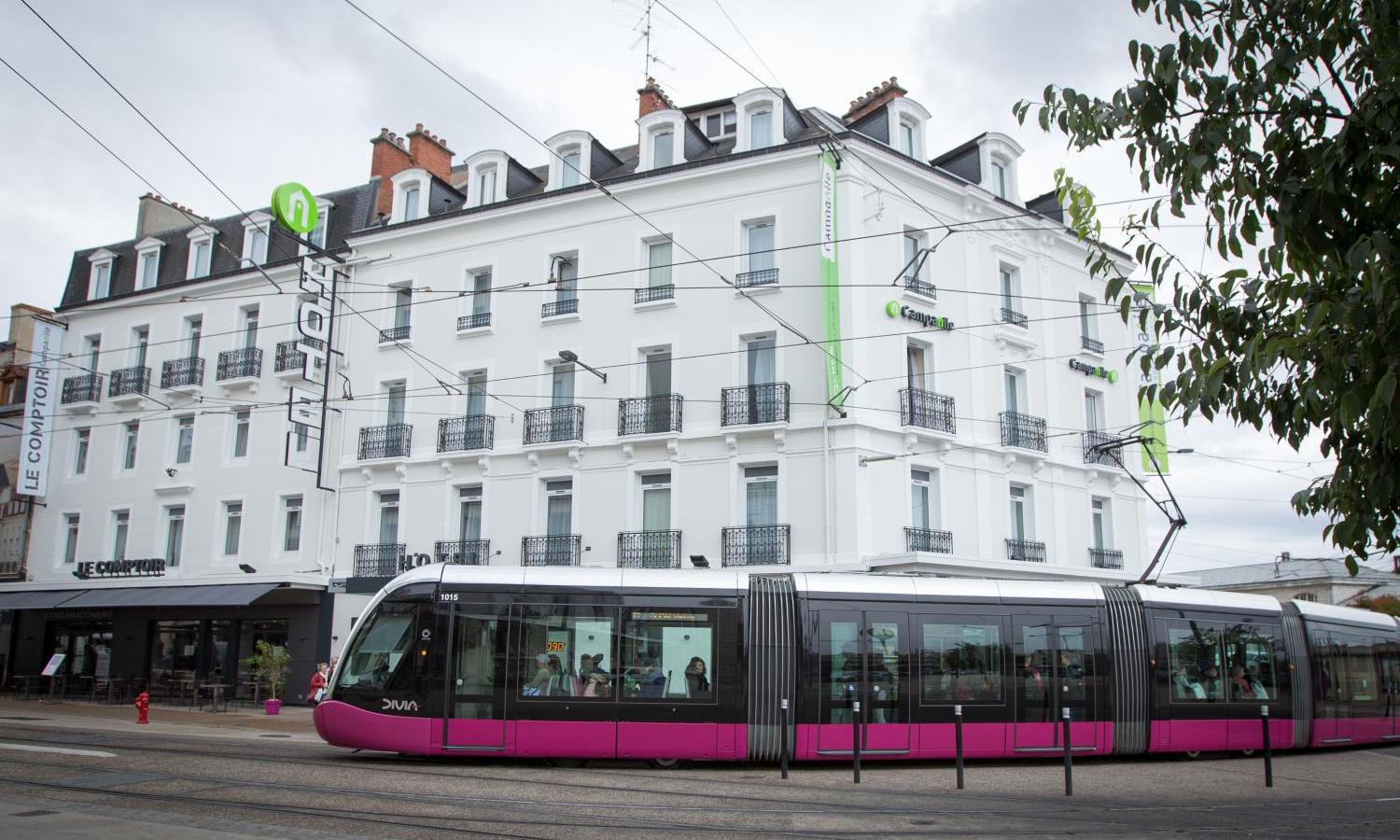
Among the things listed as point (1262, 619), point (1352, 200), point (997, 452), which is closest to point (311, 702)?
point (997, 452)

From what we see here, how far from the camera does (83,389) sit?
3338cm

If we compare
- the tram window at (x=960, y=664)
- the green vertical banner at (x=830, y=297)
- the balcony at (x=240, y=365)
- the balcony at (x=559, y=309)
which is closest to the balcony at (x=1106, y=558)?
the green vertical banner at (x=830, y=297)

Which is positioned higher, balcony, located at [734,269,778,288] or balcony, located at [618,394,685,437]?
balcony, located at [734,269,778,288]

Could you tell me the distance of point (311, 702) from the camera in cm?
2702

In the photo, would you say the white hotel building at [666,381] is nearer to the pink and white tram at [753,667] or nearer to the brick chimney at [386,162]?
the brick chimney at [386,162]

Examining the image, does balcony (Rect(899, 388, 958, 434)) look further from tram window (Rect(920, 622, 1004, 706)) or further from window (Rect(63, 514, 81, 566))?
window (Rect(63, 514, 81, 566))

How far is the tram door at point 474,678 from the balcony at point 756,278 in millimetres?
11356

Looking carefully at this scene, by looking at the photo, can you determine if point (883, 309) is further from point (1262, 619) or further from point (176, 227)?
point (176, 227)

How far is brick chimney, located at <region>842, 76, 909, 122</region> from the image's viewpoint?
27.1 metres

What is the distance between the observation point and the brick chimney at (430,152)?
31953 mm

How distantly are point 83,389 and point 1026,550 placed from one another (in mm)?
27400

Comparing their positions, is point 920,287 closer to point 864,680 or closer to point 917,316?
point 917,316

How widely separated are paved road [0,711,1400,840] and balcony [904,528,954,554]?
6932mm

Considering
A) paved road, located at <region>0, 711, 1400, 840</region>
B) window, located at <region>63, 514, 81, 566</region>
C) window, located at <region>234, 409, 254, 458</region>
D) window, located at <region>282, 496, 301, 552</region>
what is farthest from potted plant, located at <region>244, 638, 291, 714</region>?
paved road, located at <region>0, 711, 1400, 840</region>
